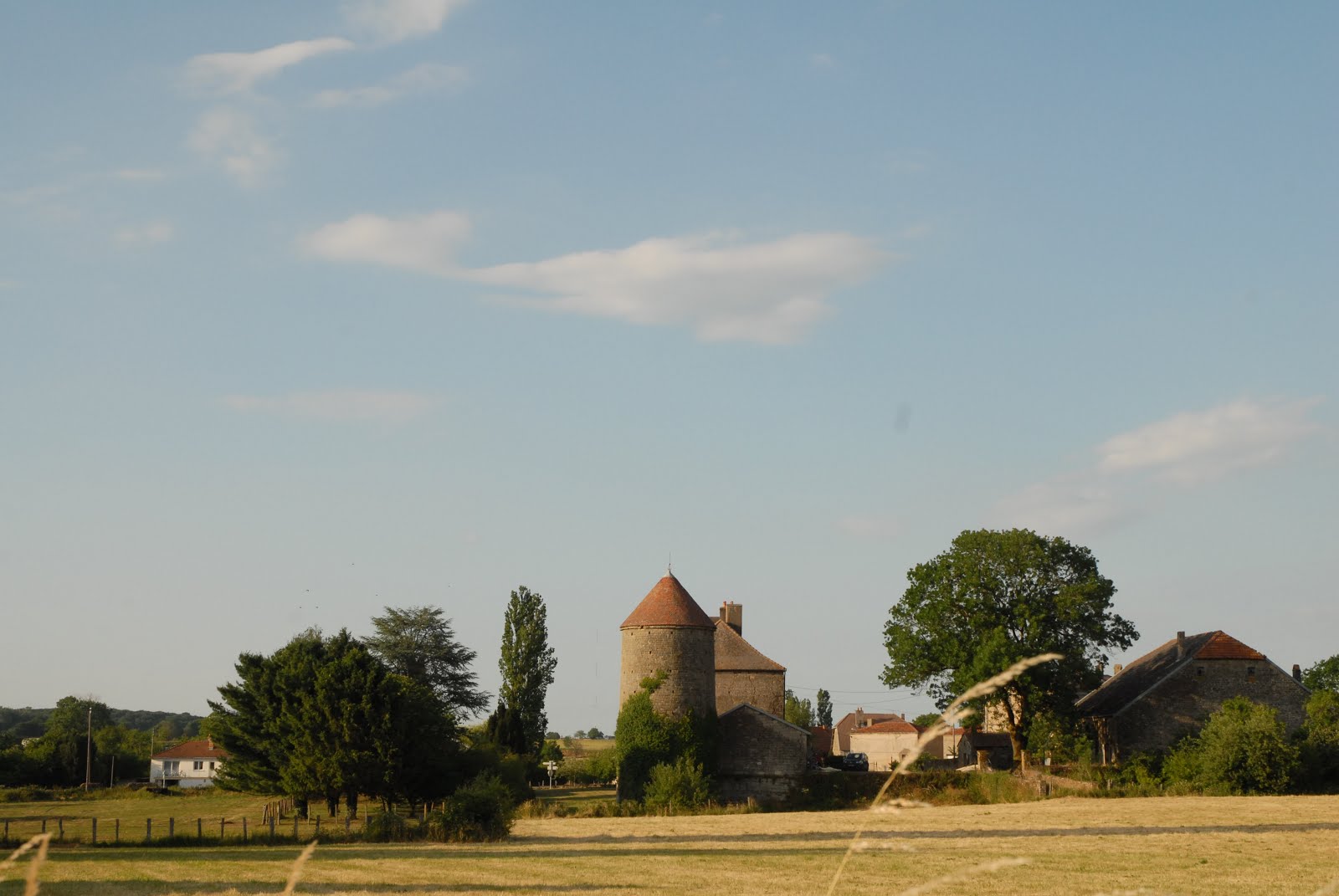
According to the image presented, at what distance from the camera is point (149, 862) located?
27.7m

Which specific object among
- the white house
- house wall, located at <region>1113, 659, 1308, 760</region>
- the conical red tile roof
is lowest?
the white house

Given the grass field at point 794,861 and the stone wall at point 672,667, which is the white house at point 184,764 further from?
the grass field at point 794,861

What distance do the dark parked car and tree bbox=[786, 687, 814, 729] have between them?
141ft

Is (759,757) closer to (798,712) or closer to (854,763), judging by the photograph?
(854,763)

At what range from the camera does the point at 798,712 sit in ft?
431

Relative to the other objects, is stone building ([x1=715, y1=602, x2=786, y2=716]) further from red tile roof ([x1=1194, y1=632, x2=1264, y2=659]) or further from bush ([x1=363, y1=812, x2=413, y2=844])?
bush ([x1=363, y1=812, x2=413, y2=844])

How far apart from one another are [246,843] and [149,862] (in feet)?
19.1

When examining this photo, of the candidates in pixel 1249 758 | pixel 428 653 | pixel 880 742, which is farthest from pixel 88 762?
pixel 1249 758

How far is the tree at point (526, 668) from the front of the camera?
83125 millimetres

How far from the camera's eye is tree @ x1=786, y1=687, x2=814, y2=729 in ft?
415

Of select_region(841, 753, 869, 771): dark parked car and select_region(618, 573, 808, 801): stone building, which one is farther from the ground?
select_region(618, 573, 808, 801): stone building

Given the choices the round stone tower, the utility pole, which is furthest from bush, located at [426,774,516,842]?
the utility pole

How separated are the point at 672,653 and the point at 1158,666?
26.7 meters

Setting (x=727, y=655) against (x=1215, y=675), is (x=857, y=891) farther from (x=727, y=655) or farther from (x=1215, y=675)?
(x=727, y=655)
